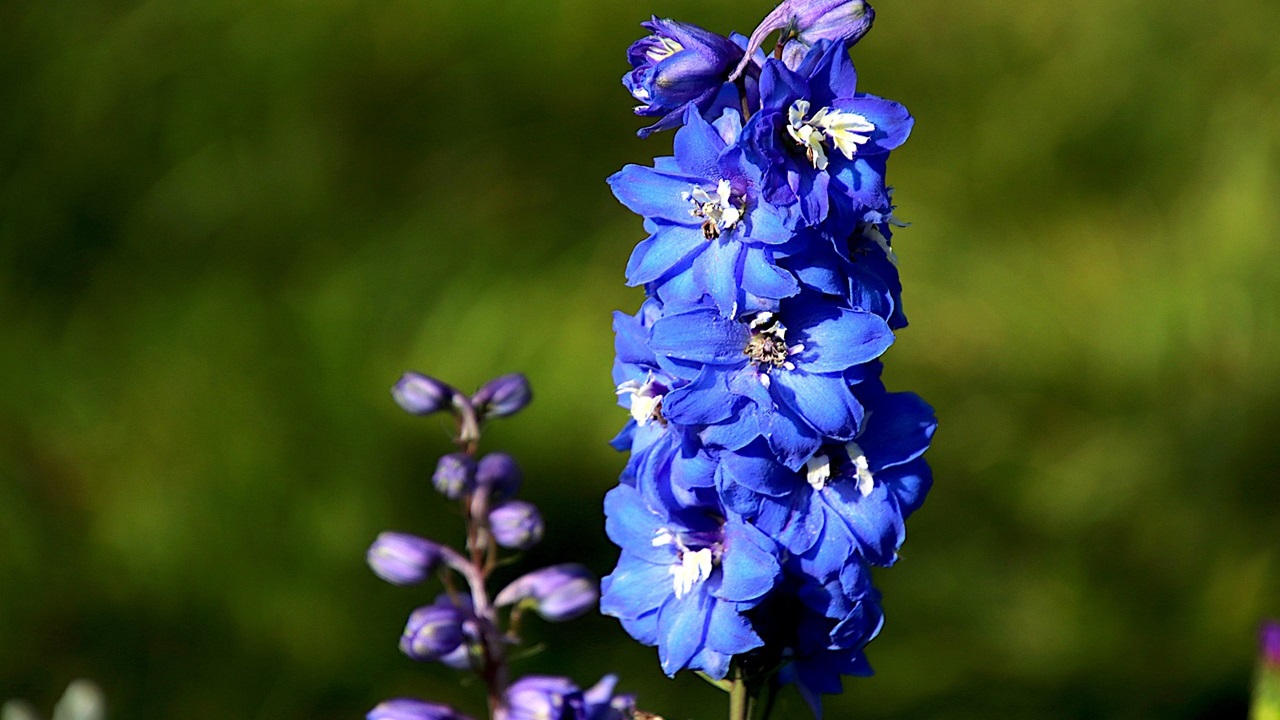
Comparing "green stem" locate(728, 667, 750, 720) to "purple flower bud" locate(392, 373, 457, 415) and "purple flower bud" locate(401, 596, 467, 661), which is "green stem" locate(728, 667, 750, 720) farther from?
"purple flower bud" locate(392, 373, 457, 415)

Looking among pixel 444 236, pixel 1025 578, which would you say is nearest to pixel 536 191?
pixel 444 236

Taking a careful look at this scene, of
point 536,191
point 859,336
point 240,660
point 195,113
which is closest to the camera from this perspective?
point 859,336

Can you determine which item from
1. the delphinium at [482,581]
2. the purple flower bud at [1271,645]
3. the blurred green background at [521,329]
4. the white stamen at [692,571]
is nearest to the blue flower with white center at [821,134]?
the white stamen at [692,571]

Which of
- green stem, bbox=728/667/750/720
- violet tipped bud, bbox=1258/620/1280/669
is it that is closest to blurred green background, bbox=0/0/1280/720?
violet tipped bud, bbox=1258/620/1280/669

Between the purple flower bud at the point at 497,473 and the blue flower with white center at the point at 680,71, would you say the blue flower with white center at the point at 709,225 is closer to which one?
the blue flower with white center at the point at 680,71

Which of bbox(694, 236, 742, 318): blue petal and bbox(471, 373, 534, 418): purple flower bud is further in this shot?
bbox(471, 373, 534, 418): purple flower bud

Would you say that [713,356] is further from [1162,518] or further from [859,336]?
[1162,518]

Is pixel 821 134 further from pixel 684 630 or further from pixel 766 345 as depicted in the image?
pixel 684 630
